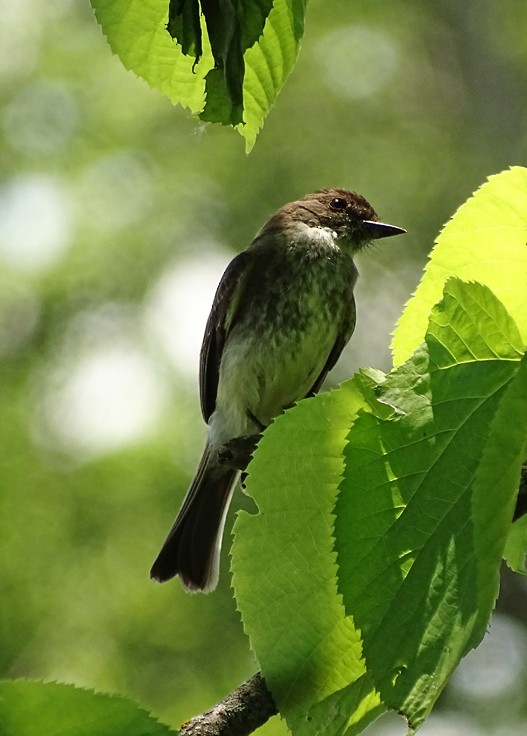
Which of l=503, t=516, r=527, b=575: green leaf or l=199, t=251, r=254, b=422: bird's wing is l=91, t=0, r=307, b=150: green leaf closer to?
l=503, t=516, r=527, b=575: green leaf

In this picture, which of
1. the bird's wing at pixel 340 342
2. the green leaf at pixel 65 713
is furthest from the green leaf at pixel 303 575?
the bird's wing at pixel 340 342

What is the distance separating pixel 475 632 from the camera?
45.6 inches

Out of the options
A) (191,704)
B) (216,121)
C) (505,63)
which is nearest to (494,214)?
(216,121)

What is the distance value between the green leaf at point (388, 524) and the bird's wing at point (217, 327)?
2.43 m

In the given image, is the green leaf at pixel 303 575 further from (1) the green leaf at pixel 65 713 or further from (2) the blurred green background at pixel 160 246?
(2) the blurred green background at pixel 160 246

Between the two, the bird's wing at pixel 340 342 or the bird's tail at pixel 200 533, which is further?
the bird's wing at pixel 340 342

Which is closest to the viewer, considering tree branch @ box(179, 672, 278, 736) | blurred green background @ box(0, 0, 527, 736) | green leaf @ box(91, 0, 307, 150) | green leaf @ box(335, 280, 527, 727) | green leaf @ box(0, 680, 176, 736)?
green leaf @ box(0, 680, 176, 736)

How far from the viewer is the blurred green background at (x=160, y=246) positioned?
8742mm

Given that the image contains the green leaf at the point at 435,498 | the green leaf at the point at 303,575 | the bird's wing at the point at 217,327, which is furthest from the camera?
the bird's wing at the point at 217,327

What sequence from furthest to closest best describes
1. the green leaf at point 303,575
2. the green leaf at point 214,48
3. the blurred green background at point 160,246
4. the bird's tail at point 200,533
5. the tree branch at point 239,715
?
the blurred green background at point 160,246, the bird's tail at point 200,533, the tree branch at point 239,715, the green leaf at point 303,575, the green leaf at point 214,48

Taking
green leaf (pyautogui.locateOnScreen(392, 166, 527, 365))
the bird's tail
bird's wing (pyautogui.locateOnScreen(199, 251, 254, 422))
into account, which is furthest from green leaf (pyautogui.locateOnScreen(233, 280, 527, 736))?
bird's wing (pyautogui.locateOnScreen(199, 251, 254, 422))

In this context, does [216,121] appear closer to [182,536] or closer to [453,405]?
[453,405]

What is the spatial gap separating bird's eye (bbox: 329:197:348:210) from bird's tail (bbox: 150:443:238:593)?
1.01 meters

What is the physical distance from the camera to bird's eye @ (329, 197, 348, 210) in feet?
14.3
